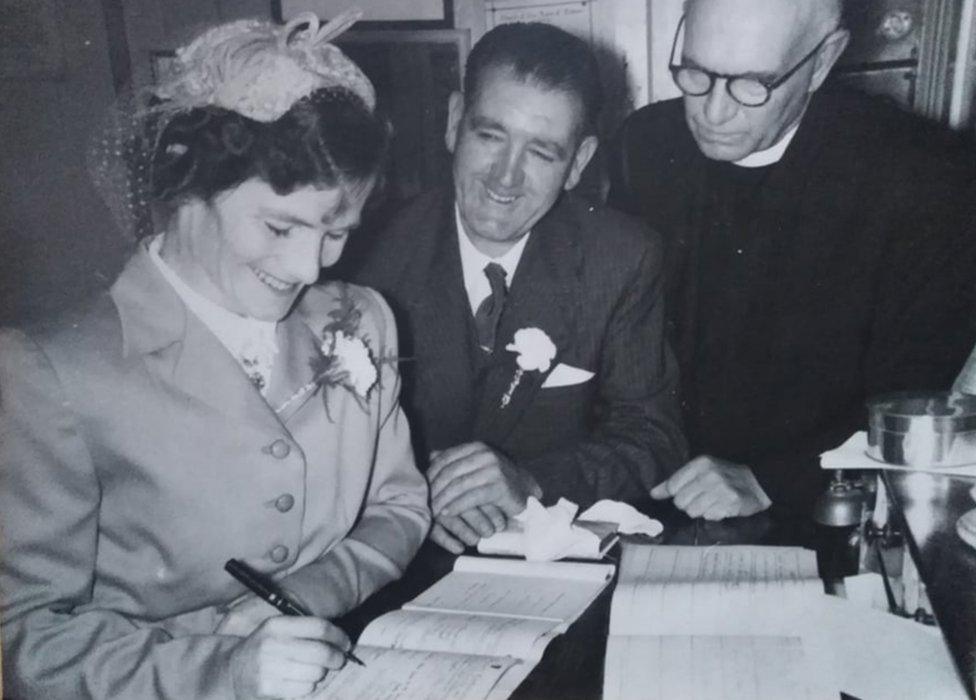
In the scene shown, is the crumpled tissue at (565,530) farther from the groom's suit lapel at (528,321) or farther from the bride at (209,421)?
the groom's suit lapel at (528,321)

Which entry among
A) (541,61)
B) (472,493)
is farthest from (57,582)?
(541,61)

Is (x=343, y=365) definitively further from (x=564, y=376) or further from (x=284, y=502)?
(x=564, y=376)

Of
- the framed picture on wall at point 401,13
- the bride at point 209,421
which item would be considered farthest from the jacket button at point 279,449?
the framed picture on wall at point 401,13

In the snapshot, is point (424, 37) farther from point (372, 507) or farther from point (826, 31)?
point (372, 507)

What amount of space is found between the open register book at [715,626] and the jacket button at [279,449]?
1.55 ft

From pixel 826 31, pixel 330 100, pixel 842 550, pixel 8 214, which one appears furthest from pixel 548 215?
pixel 8 214

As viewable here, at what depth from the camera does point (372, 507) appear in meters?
1.37

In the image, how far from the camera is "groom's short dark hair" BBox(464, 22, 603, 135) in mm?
1729

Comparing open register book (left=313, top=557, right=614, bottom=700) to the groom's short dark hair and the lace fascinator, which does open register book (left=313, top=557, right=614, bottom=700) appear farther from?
the groom's short dark hair

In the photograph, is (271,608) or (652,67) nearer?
(271,608)

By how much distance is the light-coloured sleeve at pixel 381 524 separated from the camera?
1176mm

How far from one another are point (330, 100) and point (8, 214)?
35.2 inches

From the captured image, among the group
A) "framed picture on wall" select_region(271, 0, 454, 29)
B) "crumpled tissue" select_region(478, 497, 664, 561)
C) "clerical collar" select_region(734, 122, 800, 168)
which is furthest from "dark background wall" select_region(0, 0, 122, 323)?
"clerical collar" select_region(734, 122, 800, 168)

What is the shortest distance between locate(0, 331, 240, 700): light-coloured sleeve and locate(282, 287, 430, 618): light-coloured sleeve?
195 millimetres
